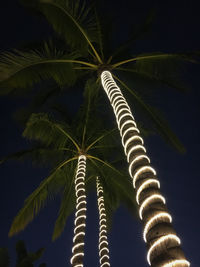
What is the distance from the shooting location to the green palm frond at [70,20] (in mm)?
6211

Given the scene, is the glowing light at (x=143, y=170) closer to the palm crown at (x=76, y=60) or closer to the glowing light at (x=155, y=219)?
the glowing light at (x=155, y=219)

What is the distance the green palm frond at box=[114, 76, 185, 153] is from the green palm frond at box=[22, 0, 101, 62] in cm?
181

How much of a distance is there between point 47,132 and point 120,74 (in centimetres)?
361

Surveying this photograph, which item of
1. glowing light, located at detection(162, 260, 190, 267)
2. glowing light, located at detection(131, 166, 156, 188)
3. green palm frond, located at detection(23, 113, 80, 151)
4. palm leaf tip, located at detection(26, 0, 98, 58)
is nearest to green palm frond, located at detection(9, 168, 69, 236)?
green palm frond, located at detection(23, 113, 80, 151)

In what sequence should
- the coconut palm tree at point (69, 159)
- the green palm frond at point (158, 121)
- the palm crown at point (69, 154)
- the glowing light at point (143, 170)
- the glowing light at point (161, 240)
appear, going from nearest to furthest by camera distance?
1. the glowing light at point (161, 240)
2. the glowing light at point (143, 170)
3. the green palm frond at point (158, 121)
4. the coconut palm tree at point (69, 159)
5. the palm crown at point (69, 154)

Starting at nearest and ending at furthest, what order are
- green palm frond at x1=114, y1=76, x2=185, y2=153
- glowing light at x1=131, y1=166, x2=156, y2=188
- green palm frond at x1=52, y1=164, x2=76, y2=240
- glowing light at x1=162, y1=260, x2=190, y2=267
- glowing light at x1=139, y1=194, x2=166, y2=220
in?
glowing light at x1=162, y1=260, x2=190, y2=267 → glowing light at x1=139, y1=194, x2=166, y2=220 → glowing light at x1=131, y1=166, x2=156, y2=188 → green palm frond at x1=114, y1=76, x2=185, y2=153 → green palm frond at x1=52, y1=164, x2=76, y2=240

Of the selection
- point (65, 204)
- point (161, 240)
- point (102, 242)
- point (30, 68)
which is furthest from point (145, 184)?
point (65, 204)

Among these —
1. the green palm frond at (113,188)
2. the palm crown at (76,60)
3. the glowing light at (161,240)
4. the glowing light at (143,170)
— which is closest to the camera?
the glowing light at (161,240)

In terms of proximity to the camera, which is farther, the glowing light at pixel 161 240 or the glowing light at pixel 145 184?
the glowing light at pixel 145 184

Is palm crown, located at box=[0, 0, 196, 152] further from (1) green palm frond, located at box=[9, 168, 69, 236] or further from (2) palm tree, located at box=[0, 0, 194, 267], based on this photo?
(1) green palm frond, located at box=[9, 168, 69, 236]

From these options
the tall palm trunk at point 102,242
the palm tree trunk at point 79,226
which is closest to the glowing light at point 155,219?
the palm tree trunk at point 79,226

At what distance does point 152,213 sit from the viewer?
2633 mm

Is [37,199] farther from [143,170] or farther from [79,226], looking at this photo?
[143,170]

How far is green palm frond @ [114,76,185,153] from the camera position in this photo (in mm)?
8359
